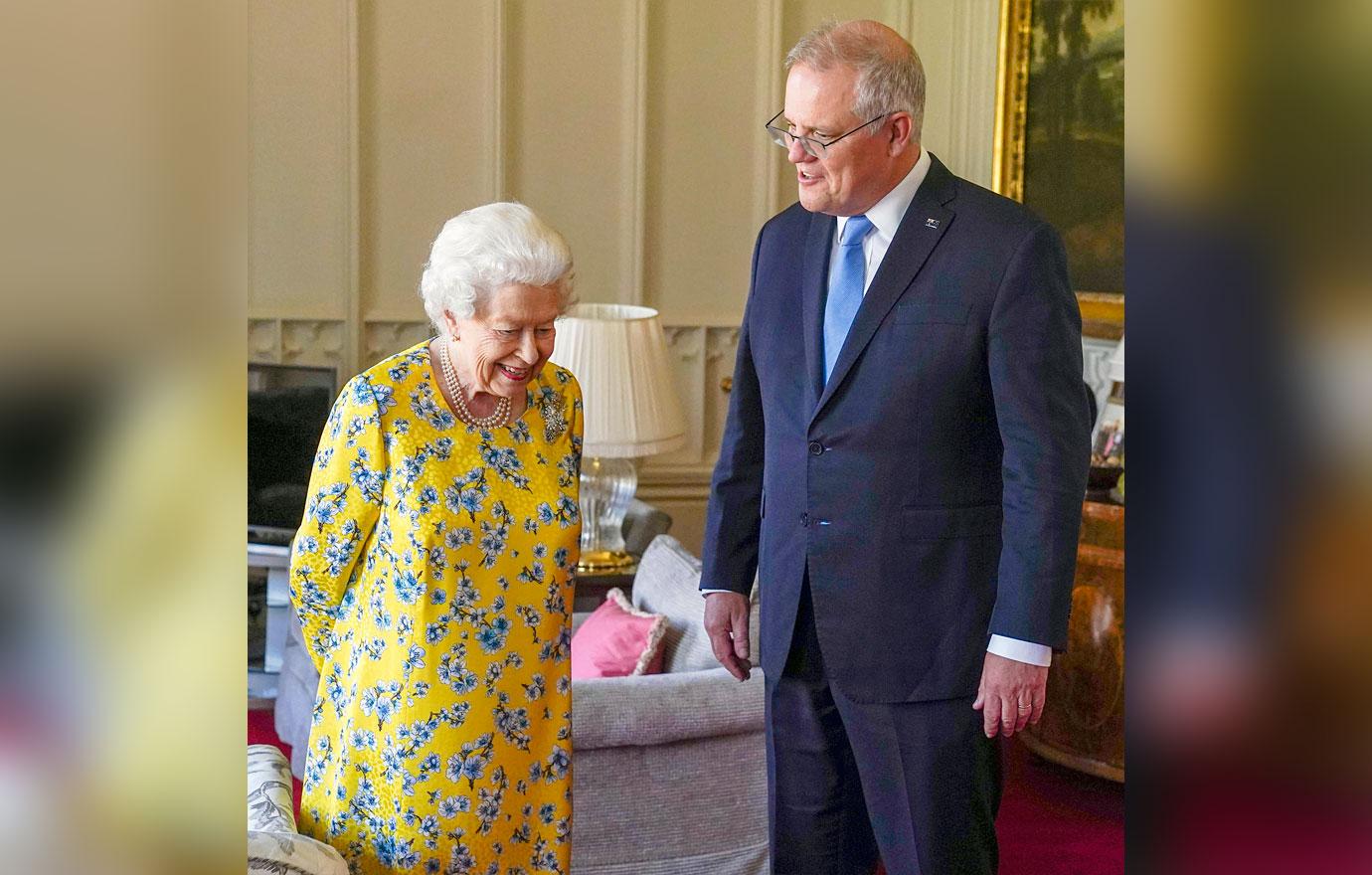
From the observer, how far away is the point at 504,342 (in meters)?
1.99

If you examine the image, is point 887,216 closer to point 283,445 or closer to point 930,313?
point 930,313

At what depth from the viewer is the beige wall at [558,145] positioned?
5008mm

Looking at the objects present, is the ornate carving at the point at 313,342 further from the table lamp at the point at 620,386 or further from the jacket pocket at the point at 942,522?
the jacket pocket at the point at 942,522

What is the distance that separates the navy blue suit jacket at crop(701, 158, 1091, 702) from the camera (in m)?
1.84

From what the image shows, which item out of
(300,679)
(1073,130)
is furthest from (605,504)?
(1073,130)

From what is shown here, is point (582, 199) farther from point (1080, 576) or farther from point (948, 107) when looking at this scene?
point (1080, 576)

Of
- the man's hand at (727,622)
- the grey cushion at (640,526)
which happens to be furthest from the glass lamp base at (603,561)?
the man's hand at (727,622)

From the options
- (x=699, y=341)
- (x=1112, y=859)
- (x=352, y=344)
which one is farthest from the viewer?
(x=699, y=341)

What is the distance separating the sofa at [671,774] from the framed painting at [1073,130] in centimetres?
213

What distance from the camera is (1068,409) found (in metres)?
1.85

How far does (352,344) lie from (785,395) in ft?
11.0

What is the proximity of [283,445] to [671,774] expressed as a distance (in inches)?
94.8

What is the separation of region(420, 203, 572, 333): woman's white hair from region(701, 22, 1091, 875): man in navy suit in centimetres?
36
